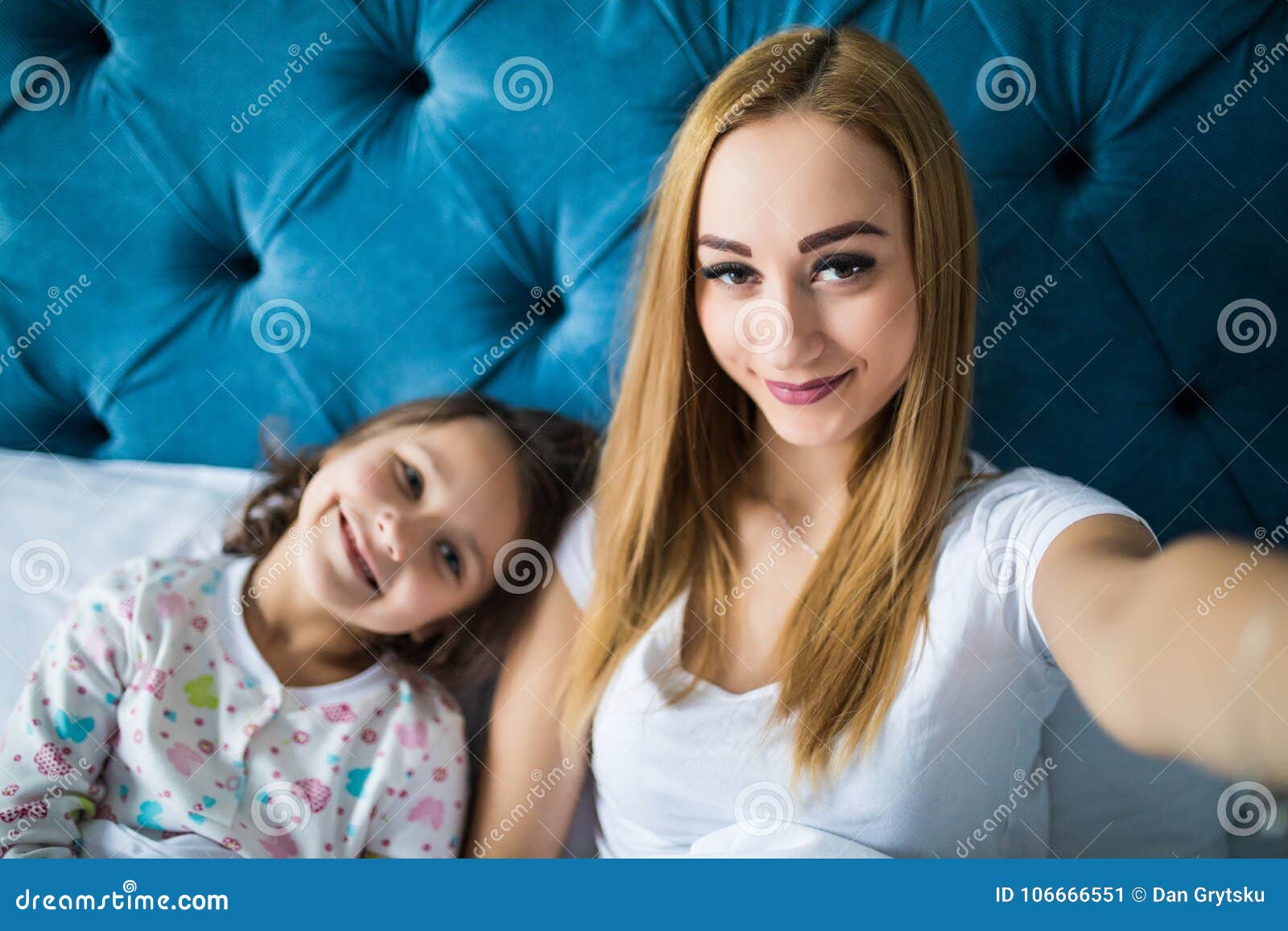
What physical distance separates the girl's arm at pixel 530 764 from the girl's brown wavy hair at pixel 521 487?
4 centimetres

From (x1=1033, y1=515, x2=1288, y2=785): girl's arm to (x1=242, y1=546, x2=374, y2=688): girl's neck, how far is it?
0.55m

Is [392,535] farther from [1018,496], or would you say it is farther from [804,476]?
[1018,496]

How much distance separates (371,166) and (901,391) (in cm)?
50

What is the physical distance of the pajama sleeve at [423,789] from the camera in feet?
2.56

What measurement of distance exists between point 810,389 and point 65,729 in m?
0.62

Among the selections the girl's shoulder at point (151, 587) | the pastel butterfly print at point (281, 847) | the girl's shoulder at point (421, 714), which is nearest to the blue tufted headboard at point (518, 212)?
the girl's shoulder at point (151, 587)

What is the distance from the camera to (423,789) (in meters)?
0.79

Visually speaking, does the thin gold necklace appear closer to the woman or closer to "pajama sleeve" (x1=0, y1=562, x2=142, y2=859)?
the woman

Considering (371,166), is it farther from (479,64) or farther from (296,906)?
(296,906)

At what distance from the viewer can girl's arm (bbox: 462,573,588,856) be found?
80 cm

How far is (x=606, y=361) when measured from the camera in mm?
858

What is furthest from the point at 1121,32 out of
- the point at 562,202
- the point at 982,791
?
the point at 982,791

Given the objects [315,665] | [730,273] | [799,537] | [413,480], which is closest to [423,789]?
[315,665]

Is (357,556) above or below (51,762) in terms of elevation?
above
